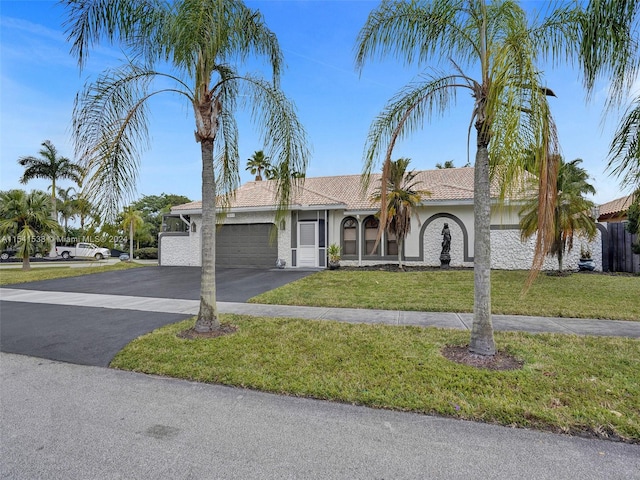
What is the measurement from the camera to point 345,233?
52.1ft

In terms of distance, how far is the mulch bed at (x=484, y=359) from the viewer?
4156 mm

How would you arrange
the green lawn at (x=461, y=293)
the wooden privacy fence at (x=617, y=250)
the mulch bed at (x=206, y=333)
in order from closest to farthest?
the mulch bed at (x=206, y=333)
the green lawn at (x=461, y=293)
the wooden privacy fence at (x=617, y=250)

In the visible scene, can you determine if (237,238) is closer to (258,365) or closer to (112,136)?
(112,136)

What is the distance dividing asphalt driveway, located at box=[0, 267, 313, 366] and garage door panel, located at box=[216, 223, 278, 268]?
11.3 ft

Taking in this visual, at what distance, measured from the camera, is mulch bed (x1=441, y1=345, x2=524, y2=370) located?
4156 millimetres

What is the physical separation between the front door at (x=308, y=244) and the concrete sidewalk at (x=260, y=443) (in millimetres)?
12030

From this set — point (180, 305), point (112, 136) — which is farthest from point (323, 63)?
point (180, 305)

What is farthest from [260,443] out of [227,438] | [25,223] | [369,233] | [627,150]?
[25,223]

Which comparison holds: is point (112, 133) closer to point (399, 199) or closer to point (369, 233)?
point (399, 199)

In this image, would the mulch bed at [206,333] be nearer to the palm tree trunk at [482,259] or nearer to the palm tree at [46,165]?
the palm tree trunk at [482,259]

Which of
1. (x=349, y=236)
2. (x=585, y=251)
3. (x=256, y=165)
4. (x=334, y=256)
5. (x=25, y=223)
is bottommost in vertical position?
(x=334, y=256)

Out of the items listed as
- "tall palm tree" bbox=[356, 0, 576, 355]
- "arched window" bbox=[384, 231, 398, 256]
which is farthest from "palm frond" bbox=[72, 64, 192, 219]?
"arched window" bbox=[384, 231, 398, 256]

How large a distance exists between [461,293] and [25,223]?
2112 centimetres

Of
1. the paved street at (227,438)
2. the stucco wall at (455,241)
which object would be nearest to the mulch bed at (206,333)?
the paved street at (227,438)
